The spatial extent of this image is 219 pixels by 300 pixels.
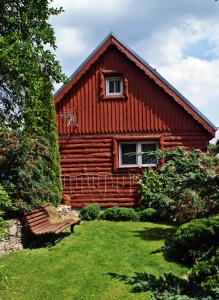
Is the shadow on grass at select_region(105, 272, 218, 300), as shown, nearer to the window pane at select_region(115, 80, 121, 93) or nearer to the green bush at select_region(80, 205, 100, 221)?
the green bush at select_region(80, 205, 100, 221)

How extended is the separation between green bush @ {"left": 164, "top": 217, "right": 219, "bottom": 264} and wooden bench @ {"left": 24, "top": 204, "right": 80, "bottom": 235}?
3560mm

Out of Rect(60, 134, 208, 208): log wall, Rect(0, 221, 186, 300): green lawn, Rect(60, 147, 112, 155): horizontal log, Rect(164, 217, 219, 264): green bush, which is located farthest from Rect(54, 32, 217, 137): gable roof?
Rect(164, 217, 219, 264): green bush

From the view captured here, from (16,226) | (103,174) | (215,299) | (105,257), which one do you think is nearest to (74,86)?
(103,174)

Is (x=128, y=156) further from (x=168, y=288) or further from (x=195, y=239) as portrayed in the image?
(x=168, y=288)

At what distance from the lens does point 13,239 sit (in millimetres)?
12352

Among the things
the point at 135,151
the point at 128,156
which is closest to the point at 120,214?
the point at 128,156

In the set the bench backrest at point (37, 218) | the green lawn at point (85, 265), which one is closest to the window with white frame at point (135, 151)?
the green lawn at point (85, 265)

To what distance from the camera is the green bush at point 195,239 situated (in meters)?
10.3

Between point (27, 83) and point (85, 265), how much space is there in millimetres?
6684

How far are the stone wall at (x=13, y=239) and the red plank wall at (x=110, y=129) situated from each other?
6267 mm

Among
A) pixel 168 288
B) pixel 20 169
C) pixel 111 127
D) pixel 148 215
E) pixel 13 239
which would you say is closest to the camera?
pixel 168 288

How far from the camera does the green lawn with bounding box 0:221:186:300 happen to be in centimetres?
885

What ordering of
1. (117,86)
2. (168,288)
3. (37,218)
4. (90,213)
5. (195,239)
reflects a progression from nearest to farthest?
(168,288) < (195,239) < (37,218) < (90,213) < (117,86)

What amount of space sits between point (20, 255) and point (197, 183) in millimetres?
8327
